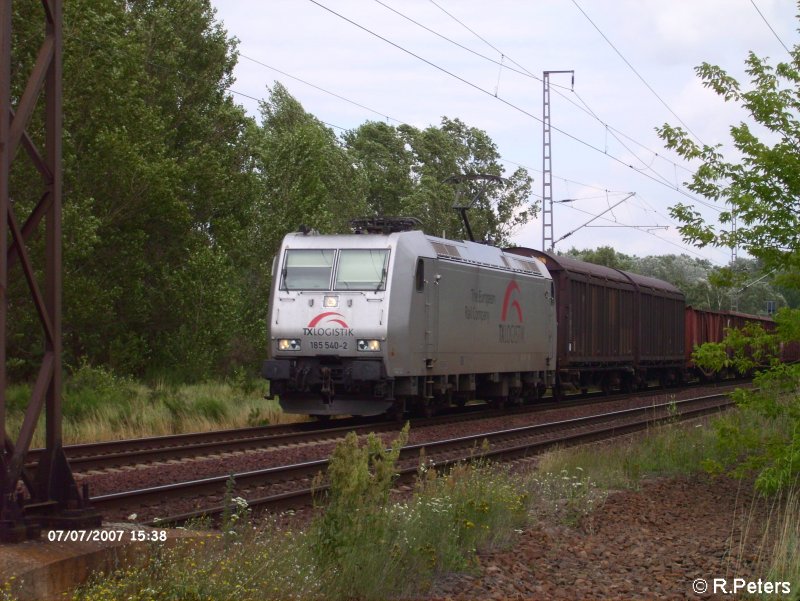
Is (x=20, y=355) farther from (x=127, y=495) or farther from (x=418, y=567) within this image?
(x=418, y=567)

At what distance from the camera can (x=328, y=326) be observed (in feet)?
57.7

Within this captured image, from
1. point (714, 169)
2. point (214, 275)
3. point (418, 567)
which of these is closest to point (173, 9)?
point (214, 275)

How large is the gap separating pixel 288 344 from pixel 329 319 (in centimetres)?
88

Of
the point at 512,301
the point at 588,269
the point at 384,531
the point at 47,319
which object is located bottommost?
the point at 384,531

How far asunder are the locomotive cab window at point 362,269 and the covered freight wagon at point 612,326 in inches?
348

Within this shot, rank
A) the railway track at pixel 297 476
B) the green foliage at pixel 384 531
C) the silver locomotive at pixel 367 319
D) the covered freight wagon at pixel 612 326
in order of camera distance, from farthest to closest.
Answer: the covered freight wagon at pixel 612 326, the silver locomotive at pixel 367 319, the railway track at pixel 297 476, the green foliage at pixel 384 531

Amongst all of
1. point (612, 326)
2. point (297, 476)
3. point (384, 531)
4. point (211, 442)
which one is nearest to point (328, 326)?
point (211, 442)

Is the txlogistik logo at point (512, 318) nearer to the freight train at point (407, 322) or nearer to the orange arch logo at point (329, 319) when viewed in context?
the freight train at point (407, 322)

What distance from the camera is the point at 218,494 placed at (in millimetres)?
10812

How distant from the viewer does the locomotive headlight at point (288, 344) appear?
17.8 meters

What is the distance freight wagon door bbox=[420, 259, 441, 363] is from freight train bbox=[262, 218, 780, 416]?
0.12 feet

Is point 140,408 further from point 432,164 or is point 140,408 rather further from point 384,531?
point 432,164

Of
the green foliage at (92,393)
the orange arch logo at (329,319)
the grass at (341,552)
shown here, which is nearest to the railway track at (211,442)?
the orange arch logo at (329,319)

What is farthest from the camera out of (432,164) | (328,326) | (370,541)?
(432,164)
